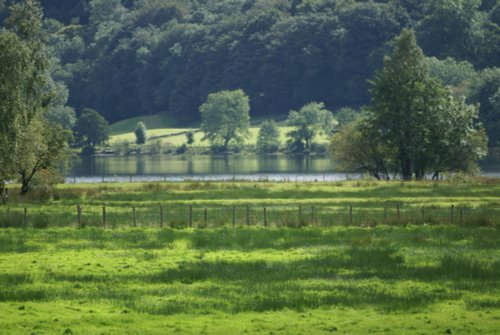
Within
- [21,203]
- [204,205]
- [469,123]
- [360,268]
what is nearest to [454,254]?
[360,268]

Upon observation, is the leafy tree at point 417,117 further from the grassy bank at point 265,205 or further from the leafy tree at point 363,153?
the grassy bank at point 265,205

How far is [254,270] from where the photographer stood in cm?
4688

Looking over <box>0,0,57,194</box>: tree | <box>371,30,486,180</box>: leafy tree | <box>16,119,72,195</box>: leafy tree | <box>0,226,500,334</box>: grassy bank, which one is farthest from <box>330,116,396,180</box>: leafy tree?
<box>0,226,500,334</box>: grassy bank

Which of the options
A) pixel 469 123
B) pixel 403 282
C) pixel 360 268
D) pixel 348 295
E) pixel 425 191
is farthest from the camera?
pixel 469 123

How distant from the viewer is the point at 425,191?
305ft

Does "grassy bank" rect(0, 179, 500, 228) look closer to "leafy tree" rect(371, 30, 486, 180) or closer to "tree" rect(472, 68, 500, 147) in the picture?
"leafy tree" rect(371, 30, 486, 180)

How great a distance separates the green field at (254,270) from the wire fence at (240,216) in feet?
0.43

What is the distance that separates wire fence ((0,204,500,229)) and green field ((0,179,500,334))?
13 centimetres

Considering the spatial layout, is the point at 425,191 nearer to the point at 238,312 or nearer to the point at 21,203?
the point at 21,203

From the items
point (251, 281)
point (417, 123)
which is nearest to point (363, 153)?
point (417, 123)

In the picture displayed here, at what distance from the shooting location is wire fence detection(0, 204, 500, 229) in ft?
213

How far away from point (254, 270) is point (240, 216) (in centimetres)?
2423

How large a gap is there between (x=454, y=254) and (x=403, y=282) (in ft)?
26.9

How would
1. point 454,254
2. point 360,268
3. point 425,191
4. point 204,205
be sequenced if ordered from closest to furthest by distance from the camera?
point 360,268
point 454,254
point 204,205
point 425,191
